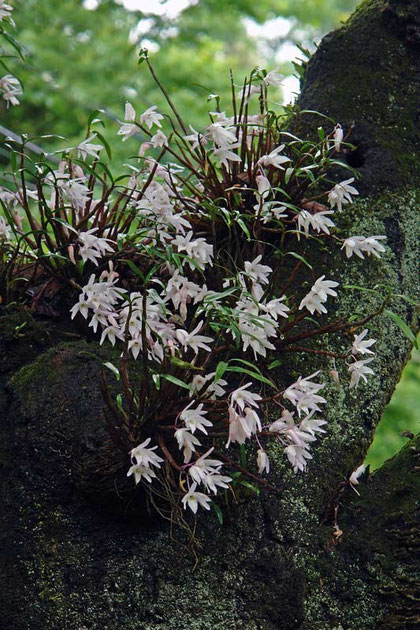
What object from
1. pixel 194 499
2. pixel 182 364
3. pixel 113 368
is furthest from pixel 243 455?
pixel 113 368

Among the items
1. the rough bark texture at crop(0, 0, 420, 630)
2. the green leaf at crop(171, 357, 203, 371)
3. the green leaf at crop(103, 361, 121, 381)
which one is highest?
the green leaf at crop(171, 357, 203, 371)

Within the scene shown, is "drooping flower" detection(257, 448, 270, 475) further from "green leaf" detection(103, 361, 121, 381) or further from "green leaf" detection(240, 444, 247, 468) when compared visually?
"green leaf" detection(103, 361, 121, 381)

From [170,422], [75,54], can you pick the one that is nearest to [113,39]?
[75,54]

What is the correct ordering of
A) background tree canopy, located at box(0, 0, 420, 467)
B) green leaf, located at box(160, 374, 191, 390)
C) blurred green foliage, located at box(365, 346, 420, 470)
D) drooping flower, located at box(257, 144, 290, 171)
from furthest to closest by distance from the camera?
1. background tree canopy, located at box(0, 0, 420, 467)
2. blurred green foliage, located at box(365, 346, 420, 470)
3. drooping flower, located at box(257, 144, 290, 171)
4. green leaf, located at box(160, 374, 191, 390)

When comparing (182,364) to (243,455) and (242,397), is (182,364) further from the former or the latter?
(243,455)

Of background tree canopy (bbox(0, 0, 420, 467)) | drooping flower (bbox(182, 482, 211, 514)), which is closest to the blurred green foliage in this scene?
background tree canopy (bbox(0, 0, 420, 467))
